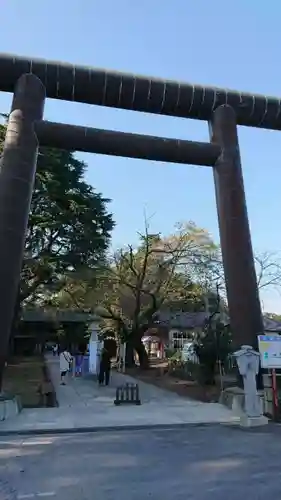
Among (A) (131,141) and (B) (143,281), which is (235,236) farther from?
(B) (143,281)

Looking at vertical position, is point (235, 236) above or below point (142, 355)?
above

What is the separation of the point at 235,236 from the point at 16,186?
6.26 meters

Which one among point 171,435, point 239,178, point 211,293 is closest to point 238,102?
point 239,178

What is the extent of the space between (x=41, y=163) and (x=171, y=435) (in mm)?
16395

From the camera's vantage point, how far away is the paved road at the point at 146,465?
5.49 m

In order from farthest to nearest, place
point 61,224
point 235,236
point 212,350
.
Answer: point 61,224 → point 212,350 → point 235,236

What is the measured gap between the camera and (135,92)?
45.2ft

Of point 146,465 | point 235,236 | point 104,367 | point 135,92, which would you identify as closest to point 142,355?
point 104,367

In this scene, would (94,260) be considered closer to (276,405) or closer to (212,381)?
(212,381)

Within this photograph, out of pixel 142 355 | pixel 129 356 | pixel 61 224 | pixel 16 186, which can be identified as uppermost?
pixel 61 224

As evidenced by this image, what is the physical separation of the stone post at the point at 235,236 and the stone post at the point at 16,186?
5.57 metres

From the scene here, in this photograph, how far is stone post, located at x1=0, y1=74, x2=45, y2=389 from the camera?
36.9 ft

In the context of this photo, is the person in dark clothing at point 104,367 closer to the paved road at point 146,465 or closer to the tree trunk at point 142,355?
the tree trunk at point 142,355

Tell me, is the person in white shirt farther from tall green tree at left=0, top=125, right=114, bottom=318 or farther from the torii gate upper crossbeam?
the torii gate upper crossbeam
